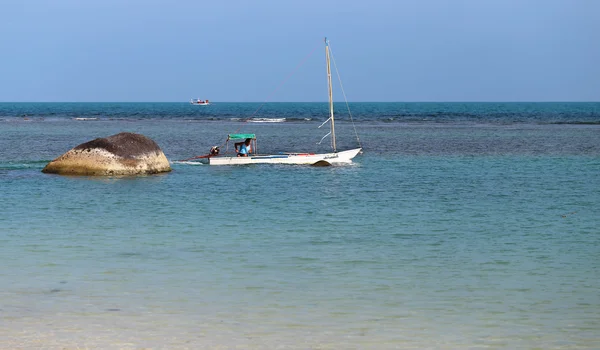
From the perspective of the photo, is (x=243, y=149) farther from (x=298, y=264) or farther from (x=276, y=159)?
(x=298, y=264)

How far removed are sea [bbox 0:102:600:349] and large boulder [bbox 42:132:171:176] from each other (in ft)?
2.64

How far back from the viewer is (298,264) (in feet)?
47.5

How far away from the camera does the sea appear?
34.1 ft

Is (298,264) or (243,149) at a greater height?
(243,149)

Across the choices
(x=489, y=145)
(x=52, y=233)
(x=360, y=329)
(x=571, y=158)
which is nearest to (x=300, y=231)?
(x=52, y=233)

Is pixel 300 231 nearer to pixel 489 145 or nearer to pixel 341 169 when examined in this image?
pixel 341 169

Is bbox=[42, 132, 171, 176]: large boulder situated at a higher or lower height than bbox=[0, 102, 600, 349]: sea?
higher

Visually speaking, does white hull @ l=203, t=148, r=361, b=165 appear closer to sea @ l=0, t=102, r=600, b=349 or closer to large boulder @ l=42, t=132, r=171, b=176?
large boulder @ l=42, t=132, r=171, b=176

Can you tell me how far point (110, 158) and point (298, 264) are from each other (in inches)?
704

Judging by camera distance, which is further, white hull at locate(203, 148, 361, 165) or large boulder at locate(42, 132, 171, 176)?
white hull at locate(203, 148, 361, 165)

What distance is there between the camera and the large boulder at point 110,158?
1205 inches

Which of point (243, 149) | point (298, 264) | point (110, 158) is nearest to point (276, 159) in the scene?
point (243, 149)

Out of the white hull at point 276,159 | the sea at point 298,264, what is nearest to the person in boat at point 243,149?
the white hull at point 276,159

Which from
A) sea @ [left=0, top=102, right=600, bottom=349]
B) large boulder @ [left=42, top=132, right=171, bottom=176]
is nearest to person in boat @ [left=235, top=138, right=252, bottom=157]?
large boulder @ [left=42, top=132, right=171, bottom=176]
